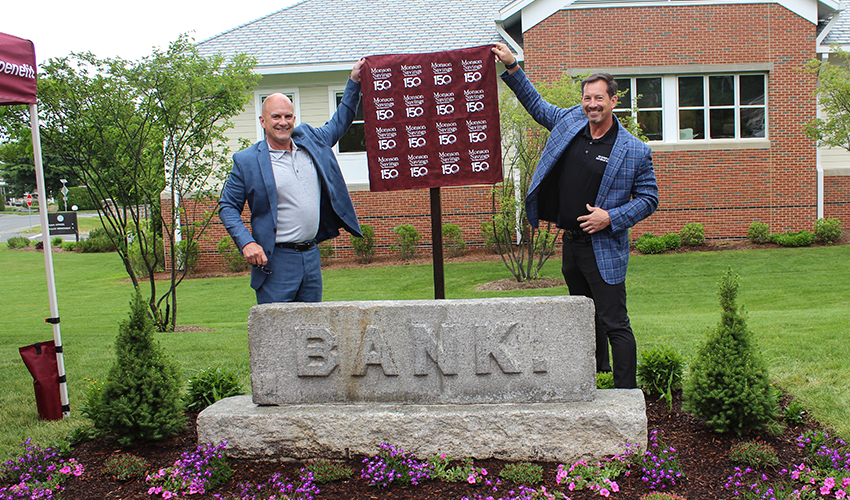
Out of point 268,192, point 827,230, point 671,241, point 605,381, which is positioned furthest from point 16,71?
point 827,230

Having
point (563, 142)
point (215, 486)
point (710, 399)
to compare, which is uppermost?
point (563, 142)

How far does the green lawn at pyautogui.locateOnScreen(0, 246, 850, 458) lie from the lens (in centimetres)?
479

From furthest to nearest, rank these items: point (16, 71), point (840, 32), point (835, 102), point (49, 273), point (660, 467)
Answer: point (840, 32)
point (835, 102)
point (49, 273)
point (16, 71)
point (660, 467)

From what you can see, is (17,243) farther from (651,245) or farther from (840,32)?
(840,32)

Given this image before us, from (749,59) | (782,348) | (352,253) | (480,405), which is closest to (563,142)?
(480,405)

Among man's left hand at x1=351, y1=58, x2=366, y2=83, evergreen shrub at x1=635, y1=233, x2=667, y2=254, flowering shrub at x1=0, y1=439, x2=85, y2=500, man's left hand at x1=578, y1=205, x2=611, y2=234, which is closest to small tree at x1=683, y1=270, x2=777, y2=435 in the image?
man's left hand at x1=578, y1=205, x2=611, y2=234

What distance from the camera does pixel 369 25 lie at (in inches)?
691

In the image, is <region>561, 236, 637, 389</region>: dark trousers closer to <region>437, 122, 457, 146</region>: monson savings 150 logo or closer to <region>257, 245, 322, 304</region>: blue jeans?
<region>437, 122, 457, 146</region>: monson savings 150 logo

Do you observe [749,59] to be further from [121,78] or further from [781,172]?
[121,78]

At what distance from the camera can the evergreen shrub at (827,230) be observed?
1499cm

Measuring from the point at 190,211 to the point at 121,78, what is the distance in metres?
8.89

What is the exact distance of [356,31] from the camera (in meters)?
17.3

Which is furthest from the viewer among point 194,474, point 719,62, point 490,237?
point 490,237

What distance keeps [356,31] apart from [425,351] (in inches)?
594
